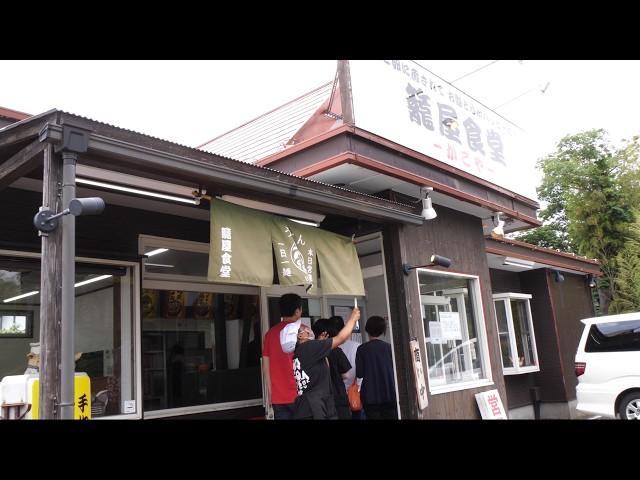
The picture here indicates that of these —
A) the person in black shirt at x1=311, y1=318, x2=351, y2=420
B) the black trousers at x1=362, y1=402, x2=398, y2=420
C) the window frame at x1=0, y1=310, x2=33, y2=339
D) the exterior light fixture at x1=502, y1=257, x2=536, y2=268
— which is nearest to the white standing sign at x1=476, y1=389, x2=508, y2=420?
the black trousers at x1=362, y1=402, x2=398, y2=420

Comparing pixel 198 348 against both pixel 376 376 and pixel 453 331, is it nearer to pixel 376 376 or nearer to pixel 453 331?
pixel 376 376

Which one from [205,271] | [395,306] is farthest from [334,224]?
[205,271]

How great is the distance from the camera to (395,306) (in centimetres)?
725

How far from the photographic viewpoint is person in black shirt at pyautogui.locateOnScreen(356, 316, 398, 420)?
6.09m

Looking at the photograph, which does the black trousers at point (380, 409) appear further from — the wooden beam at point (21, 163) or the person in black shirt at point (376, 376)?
the wooden beam at point (21, 163)

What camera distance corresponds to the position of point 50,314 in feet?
11.1

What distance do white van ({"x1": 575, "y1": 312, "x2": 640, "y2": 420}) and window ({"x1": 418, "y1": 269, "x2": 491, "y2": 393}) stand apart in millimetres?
1973

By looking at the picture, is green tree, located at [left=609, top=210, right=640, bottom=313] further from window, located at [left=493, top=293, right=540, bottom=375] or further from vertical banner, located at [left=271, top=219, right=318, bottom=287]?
vertical banner, located at [left=271, top=219, right=318, bottom=287]

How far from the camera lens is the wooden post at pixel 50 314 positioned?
10.8 feet

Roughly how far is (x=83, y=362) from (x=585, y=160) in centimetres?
2879

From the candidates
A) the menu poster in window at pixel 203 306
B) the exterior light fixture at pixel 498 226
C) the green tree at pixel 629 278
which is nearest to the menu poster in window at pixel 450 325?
the exterior light fixture at pixel 498 226

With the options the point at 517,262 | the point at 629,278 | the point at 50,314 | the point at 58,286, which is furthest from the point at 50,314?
the point at 629,278

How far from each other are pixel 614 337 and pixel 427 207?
435cm
